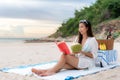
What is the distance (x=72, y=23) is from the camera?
3325 centimetres

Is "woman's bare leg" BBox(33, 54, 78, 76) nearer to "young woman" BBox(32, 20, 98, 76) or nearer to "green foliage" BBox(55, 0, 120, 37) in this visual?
"young woman" BBox(32, 20, 98, 76)

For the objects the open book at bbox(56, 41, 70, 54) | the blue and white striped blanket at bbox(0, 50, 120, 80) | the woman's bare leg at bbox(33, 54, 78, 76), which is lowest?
the blue and white striped blanket at bbox(0, 50, 120, 80)

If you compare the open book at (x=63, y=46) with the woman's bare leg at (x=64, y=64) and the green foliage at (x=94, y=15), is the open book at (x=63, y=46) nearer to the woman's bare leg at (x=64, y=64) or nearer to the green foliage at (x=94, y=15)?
the woman's bare leg at (x=64, y=64)

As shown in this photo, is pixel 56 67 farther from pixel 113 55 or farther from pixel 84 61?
pixel 113 55

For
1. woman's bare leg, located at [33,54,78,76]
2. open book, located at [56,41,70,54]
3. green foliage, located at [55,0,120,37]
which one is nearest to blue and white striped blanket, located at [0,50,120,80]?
woman's bare leg, located at [33,54,78,76]

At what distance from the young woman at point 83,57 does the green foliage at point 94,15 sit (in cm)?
1966

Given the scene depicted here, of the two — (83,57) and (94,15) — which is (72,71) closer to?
(83,57)

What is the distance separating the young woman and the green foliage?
19658 millimetres

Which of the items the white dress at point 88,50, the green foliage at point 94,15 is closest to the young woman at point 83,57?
the white dress at point 88,50

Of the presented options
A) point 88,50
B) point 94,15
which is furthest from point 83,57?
point 94,15

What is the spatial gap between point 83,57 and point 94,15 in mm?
24620

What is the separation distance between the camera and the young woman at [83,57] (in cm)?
632

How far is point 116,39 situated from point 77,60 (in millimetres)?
14111

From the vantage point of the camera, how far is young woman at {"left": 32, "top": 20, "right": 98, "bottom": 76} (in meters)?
6.32
